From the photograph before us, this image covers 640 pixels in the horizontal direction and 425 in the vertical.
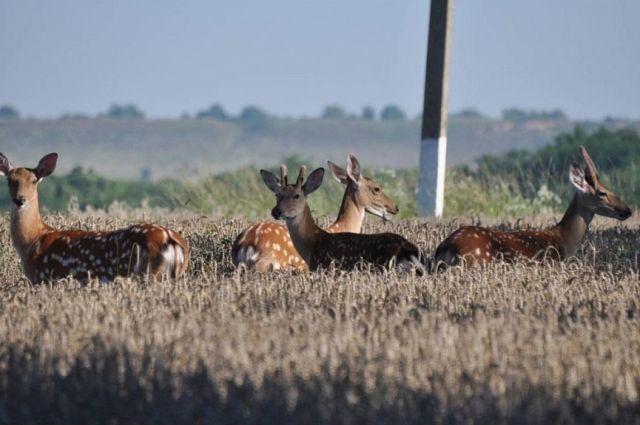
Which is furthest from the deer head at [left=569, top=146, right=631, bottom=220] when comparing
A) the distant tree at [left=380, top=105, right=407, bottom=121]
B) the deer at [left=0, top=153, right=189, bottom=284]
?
the distant tree at [left=380, top=105, right=407, bottom=121]

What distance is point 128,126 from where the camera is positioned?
125 m

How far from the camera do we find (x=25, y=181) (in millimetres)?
13383

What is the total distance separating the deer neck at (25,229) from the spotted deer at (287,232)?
1.67 m

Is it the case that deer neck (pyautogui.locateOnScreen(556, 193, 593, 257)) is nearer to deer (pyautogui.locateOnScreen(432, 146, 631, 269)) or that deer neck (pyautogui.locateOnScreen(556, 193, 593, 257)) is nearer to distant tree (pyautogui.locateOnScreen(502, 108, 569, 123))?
deer (pyautogui.locateOnScreen(432, 146, 631, 269))

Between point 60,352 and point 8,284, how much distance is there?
4397 mm

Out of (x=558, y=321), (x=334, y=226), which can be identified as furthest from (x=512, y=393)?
(x=334, y=226)

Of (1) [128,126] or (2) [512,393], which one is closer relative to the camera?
(2) [512,393]

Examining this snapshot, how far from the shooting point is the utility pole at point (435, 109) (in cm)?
2145

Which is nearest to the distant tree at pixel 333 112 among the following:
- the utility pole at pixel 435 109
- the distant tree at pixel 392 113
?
the distant tree at pixel 392 113

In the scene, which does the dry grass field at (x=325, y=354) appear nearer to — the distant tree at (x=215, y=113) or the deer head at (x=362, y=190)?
the deer head at (x=362, y=190)

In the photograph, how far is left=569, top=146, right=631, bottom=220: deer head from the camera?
14609 millimetres

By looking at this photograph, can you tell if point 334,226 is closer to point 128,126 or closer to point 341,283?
point 341,283

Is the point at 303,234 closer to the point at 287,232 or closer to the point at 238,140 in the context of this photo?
the point at 287,232

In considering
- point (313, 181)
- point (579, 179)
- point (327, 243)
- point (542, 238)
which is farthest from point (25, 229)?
point (579, 179)
